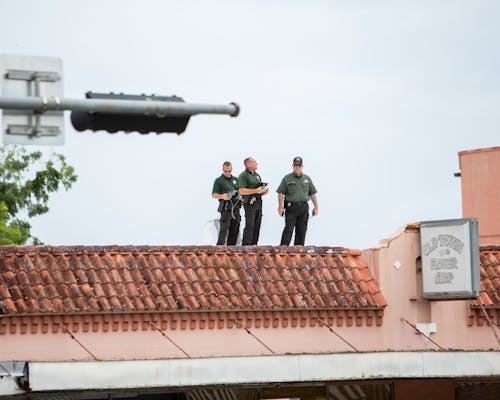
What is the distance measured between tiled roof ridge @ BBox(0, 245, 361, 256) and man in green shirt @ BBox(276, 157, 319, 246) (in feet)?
1.99

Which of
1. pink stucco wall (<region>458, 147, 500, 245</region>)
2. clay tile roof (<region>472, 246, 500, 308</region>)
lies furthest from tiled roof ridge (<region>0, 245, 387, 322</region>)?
pink stucco wall (<region>458, 147, 500, 245</region>)

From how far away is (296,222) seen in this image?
2962 cm

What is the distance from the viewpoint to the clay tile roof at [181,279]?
85.3ft

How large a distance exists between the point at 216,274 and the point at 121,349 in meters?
2.63

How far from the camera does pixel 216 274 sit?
2781 cm

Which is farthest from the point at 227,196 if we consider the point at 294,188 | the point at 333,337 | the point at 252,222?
the point at 333,337

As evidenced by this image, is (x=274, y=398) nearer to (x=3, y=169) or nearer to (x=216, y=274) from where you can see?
(x=216, y=274)

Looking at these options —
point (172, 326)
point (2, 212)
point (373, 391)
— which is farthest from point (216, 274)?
point (2, 212)

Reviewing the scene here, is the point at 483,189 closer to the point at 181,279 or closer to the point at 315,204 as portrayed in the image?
the point at 315,204

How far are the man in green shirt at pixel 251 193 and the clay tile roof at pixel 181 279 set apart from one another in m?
0.72

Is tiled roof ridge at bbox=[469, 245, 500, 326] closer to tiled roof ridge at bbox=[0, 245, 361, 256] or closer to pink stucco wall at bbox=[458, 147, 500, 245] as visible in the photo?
tiled roof ridge at bbox=[0, 245, 361, 256]

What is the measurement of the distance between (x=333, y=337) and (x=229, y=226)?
3.04 meters

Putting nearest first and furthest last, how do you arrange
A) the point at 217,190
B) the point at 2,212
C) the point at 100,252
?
1. the point at 100,252
2. the point at 217,190
3. the point at 2,212

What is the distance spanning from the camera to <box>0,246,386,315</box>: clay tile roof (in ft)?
85.3
